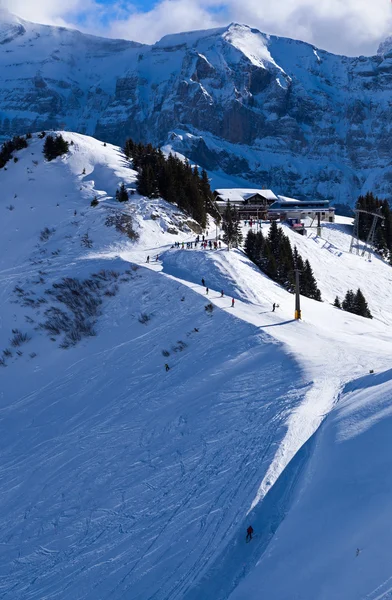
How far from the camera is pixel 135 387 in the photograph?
33844 millimetres

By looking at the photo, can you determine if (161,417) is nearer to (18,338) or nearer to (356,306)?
(18,338)

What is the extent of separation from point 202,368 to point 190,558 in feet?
48.8

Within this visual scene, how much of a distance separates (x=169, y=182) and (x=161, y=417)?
42.9 metres

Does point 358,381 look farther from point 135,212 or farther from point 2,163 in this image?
point 2,163

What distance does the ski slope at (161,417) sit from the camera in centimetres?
1986

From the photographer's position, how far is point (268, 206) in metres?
112

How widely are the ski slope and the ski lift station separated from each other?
1912 inches

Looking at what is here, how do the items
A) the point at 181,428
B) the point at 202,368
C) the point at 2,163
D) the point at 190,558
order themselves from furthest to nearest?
the point at 2,163 → the point at 202,368 → the point at 181,428 → the point at 190,558

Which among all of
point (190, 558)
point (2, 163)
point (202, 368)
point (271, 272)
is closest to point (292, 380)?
point (202, 368)

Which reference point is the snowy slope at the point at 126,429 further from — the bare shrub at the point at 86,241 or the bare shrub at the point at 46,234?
the bare shrub at the point at 46,234

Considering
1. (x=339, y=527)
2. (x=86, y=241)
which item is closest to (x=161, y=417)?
(x=339, y=527)

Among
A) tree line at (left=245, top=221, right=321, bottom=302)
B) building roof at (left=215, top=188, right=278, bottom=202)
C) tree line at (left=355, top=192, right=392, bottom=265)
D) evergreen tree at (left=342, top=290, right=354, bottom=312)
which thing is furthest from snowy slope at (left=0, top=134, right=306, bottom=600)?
building roof at (left=215, top=188, right=278, bottom=202)

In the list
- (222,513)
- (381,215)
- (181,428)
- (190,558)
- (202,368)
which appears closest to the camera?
(190,558)

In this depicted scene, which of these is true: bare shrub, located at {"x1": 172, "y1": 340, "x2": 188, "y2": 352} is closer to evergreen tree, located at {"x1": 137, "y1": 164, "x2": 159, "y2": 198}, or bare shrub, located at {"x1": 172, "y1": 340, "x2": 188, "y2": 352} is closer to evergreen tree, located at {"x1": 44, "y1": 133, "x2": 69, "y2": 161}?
evergreen tree, located at {"x1": 137, "y1": 164, "x2": 159, "y2": 198}
